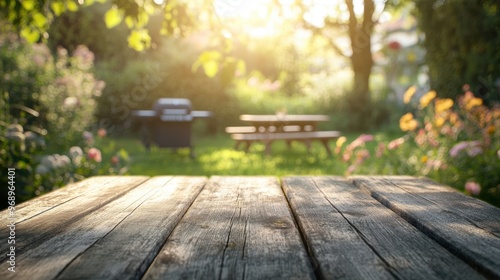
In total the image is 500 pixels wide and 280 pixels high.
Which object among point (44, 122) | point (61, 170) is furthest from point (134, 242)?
point (44, 122)

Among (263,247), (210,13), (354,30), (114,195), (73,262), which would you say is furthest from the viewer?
(354,30)

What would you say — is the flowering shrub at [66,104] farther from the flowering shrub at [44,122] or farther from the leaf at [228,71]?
the leaf at [228,71]

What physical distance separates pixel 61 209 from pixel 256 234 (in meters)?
0.83

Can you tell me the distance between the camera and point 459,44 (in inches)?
401

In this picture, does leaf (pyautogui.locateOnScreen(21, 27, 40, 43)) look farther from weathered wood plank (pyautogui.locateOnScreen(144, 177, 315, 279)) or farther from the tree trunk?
the tree trunk

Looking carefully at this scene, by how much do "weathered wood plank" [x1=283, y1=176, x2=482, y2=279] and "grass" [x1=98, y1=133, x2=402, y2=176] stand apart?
493 cm

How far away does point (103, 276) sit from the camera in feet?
3.88

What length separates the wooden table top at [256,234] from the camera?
1.24 metres

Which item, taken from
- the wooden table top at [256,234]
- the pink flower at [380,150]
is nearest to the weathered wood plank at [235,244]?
the wooden table top at [256,234]

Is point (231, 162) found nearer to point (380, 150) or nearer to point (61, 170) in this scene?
point (380, 150)

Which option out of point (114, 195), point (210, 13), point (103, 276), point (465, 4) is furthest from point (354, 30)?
point (103, 276)

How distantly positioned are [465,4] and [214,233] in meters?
9.26

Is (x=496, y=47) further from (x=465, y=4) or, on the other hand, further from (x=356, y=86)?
(x=356, y=86)

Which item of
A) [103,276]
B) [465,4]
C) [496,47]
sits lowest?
[103,276]
